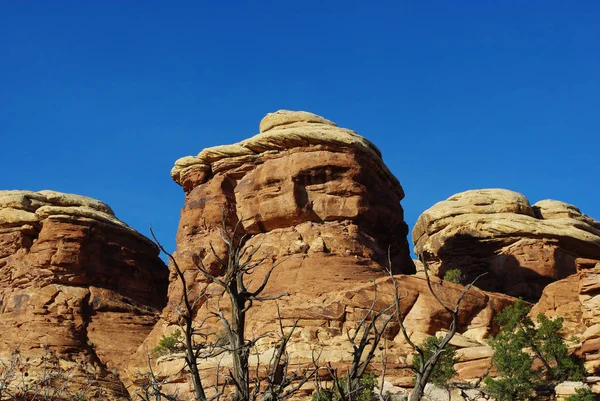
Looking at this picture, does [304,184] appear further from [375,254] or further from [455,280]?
[455,280]

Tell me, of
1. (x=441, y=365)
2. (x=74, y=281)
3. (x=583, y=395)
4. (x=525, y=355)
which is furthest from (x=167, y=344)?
(x=583, y=395)

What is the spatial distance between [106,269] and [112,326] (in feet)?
15.2

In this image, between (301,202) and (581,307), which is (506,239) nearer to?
(301,202)

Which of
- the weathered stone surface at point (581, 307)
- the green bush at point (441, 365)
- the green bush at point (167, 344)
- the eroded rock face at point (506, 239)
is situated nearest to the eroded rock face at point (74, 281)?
the green bush at point (167, 344)

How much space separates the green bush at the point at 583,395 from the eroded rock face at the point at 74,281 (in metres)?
24.6

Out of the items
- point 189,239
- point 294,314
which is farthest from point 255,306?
point 189,239

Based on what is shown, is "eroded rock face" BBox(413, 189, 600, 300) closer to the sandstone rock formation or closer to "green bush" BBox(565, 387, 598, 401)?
the sandstone rock formation

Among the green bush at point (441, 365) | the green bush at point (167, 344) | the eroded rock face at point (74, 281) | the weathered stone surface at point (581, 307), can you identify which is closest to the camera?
the green bush at point (441, 365)

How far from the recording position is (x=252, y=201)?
4500cm

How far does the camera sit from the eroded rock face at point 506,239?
5059cm

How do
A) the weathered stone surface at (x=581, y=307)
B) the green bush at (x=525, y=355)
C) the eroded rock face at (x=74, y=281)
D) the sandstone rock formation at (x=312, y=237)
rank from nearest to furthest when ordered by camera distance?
the green bush at (x=525, y=355) → the weathered stone surface at (x=581, y=307) → the sandstone rock formation at (x=312, y=237) → the eroded rock face at (x=74, y=281)

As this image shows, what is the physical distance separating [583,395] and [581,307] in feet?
24.7

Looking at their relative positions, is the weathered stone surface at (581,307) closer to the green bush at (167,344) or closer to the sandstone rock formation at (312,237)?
the sandstone rock formation at (312,237)

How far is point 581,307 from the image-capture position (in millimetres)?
36719
